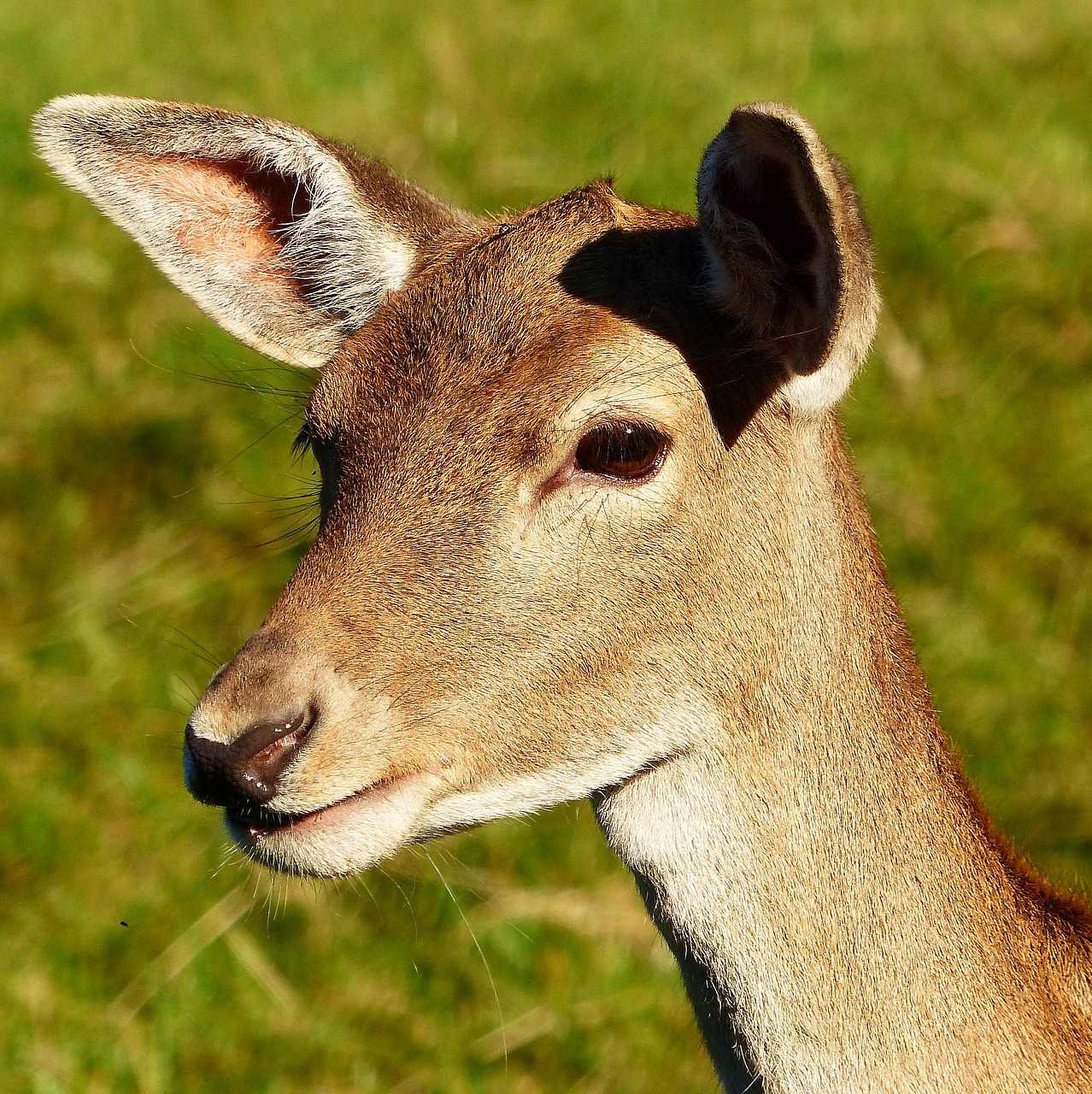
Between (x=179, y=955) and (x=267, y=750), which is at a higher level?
(x=267, y=750)

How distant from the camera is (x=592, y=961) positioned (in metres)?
4.69

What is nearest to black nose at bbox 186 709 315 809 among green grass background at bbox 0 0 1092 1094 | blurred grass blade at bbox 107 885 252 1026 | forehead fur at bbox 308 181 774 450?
forehead fur at bbox 308 181 774 450

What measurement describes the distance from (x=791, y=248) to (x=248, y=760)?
130 cm

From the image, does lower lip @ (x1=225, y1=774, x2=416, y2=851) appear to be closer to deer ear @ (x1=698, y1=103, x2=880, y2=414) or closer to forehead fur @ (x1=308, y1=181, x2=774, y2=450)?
forehead fur @ (x1=308, y1=181, x2=774, y2=450)

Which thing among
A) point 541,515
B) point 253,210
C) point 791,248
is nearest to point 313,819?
point 541,515

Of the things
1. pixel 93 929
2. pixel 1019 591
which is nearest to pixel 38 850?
pixel 93 929

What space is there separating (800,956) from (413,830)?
729 millimetres

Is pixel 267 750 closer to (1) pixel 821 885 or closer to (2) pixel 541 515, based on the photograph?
(2) pixel 541 515

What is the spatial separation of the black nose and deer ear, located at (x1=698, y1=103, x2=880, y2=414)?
1057 millimetres

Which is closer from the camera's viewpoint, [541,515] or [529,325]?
[541,515]

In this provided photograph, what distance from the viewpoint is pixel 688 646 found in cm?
287

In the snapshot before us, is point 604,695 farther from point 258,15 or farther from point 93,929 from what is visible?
point 258,15

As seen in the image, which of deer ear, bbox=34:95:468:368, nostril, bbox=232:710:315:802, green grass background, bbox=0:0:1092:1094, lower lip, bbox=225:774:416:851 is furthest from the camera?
green grass background, bbox=0:0:1092:1094

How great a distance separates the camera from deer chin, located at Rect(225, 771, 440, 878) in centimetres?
266
